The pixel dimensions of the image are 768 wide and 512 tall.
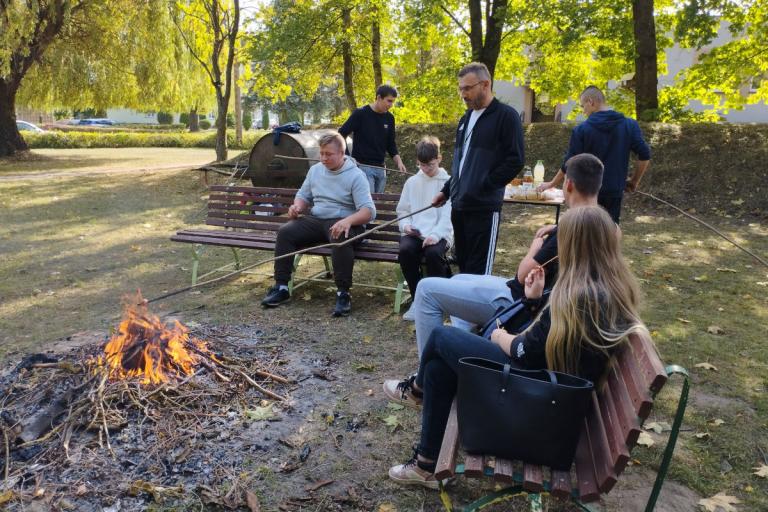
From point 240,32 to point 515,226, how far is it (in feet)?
38.1

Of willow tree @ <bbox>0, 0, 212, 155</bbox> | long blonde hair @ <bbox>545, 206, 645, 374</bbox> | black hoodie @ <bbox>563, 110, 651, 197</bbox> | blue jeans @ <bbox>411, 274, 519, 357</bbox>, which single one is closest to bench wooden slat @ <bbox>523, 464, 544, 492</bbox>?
long blonde hair @ <bbox>545, 206, 645, 374</bbox>

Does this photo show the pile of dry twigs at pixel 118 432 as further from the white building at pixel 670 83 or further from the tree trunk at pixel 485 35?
the white building at pixel 670 83

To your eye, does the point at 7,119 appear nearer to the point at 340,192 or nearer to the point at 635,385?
the point at 340,192

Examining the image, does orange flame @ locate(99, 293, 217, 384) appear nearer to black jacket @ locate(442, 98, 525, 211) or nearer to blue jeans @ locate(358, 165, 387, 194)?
black jacket @ locate(442, 98, 525, 211)

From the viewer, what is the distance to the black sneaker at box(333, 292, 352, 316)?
200 inches

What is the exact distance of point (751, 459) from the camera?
117 inches

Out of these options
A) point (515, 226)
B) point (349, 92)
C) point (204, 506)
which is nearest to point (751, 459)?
point (204, 506)

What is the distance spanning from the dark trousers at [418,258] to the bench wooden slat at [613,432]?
2.74m

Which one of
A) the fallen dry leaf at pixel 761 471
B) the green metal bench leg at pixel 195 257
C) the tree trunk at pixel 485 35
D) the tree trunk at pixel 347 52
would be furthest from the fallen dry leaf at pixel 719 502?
the tree trunk at pixel 347 52

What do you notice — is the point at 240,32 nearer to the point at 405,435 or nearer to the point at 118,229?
the point at 118,229

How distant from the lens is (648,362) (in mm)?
1850

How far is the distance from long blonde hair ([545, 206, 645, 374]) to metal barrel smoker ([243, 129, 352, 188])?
7.73 m

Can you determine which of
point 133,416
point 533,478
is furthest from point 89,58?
point 533,478

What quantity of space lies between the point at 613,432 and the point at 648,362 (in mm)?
320
